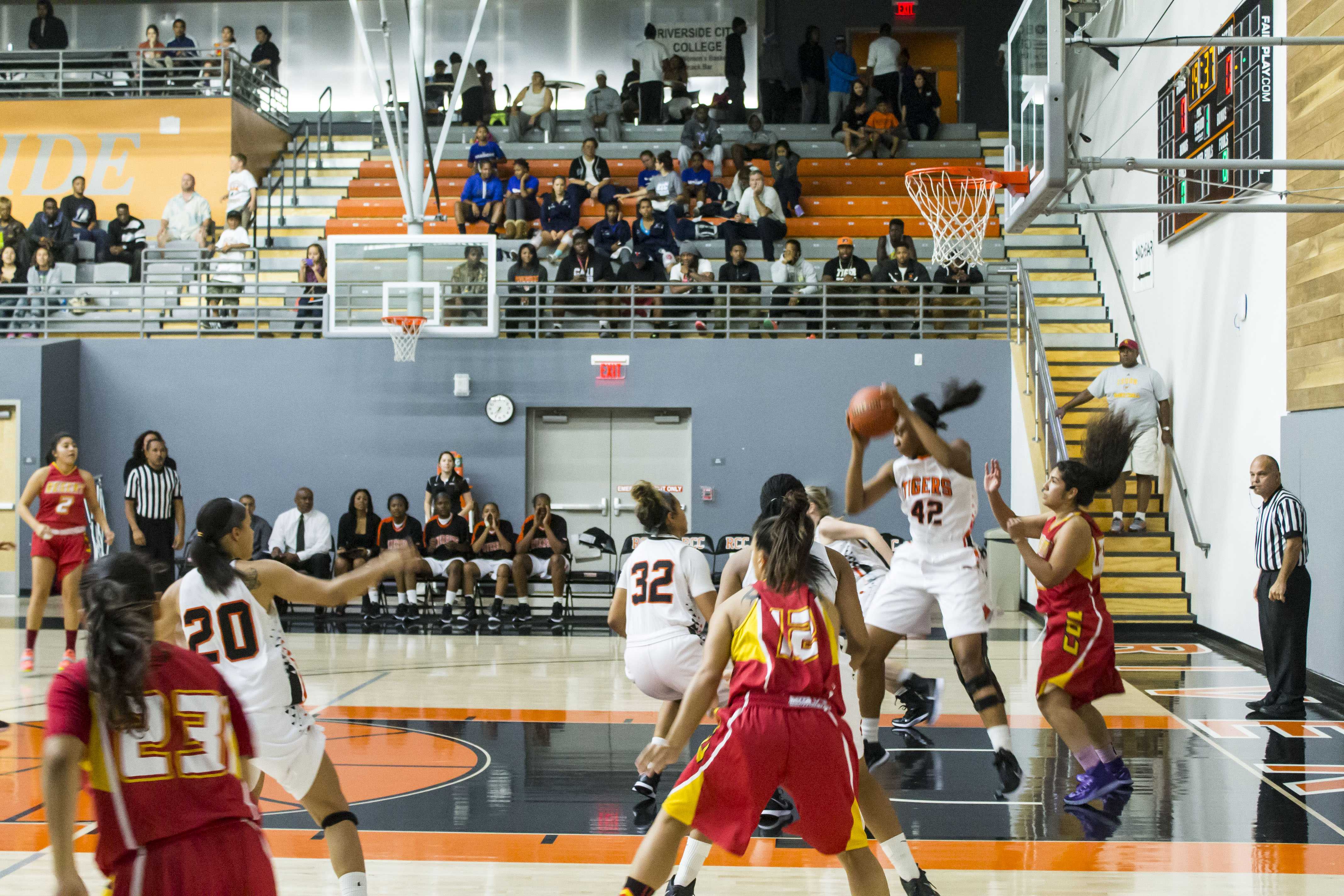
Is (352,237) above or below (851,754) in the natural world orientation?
above

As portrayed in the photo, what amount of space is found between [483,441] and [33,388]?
15.8 feet

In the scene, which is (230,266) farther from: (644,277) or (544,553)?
(544,553)

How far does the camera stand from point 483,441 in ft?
45.2

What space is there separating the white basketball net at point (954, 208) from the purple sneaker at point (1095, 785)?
616 centimetres

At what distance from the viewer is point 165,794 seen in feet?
8.04

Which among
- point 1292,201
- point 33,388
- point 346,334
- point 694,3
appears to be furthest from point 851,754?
point 694,3

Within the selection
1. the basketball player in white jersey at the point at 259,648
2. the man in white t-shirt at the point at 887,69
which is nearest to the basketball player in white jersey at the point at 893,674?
the basketball player in white jersey at the point at 259,648

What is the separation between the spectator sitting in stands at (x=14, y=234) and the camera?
593 inches

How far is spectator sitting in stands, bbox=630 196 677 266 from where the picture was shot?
14.8 metres

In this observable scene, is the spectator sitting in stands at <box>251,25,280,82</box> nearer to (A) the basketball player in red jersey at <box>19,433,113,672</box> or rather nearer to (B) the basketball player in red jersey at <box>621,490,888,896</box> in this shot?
(A) the basketball player in red jersey at <box>19,433,113,672</box>

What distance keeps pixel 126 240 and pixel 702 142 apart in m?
7.77

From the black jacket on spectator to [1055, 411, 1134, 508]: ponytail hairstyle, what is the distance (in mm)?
18038

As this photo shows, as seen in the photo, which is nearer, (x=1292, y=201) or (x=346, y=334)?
(x=1292, y=201)

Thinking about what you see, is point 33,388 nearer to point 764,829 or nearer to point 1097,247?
point 764,829
